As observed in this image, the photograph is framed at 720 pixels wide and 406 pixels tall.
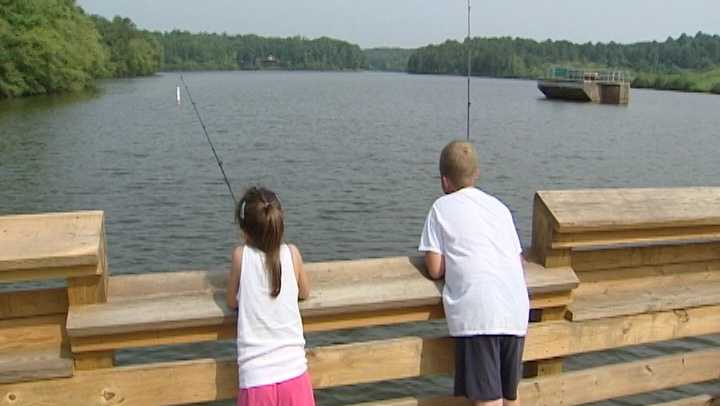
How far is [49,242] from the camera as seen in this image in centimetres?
270

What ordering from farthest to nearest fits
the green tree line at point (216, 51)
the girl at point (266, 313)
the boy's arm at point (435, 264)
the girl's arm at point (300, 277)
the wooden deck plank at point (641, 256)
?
the green tree line at point (216, 51)
the wooden deck plank at point (641, 256)
the boy's arm at point (435, 264)
the girl's arm at point (300, 277)
the girl at point (266, 313)

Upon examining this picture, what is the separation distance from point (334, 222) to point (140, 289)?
443 inches

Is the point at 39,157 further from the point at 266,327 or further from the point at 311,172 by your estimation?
the point at 266,327

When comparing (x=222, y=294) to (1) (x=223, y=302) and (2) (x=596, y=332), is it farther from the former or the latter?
(2) (x=596, y=332)

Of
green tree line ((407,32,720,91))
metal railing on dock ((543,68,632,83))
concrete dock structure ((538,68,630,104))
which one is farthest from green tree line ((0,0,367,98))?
green tree line ((407,32,720,91))

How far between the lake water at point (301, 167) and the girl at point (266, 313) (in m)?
4.05

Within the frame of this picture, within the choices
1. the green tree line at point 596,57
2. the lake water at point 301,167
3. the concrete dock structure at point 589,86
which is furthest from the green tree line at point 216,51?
the lake water at point 301,167

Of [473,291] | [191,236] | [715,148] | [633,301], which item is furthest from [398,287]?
[715,148]

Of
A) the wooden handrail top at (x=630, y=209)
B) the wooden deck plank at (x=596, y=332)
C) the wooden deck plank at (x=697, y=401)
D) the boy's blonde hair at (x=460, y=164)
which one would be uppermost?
the boy's blonde hair at (x=460, y=164)

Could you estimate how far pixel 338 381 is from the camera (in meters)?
3.16

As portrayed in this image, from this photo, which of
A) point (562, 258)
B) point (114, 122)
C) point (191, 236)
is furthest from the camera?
point (114, 122)

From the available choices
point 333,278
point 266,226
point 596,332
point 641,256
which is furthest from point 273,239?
point 641,256

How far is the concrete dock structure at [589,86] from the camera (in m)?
68.2

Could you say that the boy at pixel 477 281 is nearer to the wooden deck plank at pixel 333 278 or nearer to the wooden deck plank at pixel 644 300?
the wooden deck plank at pixel 333 278
